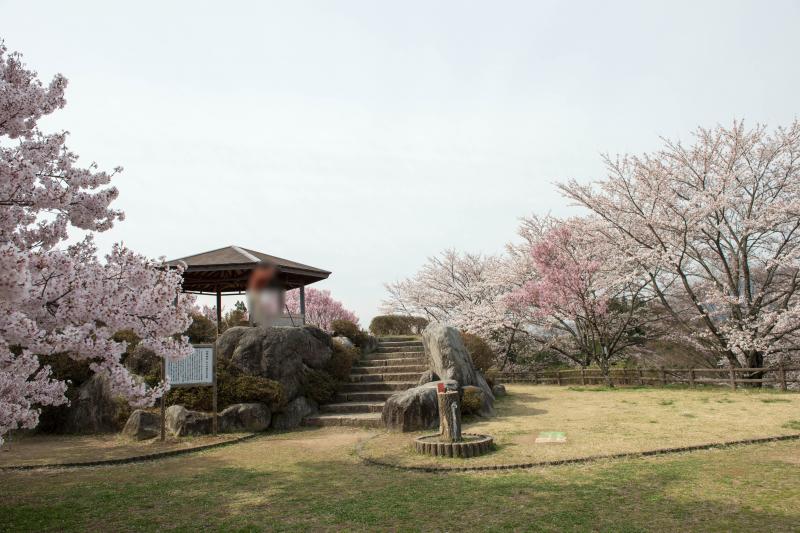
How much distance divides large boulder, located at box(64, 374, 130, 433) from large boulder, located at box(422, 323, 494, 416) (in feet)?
21.2

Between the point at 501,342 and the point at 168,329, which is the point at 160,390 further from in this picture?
the point at 501,342

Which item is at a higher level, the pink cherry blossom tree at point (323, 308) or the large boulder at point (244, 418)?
the pink cherry blossom tree at point (323, 308)

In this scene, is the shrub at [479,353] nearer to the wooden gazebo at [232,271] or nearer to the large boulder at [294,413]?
the wooden gazebo at [232,271]

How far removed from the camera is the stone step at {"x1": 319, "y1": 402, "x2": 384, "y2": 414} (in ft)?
37.2

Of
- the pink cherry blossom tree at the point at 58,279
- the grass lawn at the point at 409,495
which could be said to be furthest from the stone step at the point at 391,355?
the pink cherry blossom tree at the point at 58,279

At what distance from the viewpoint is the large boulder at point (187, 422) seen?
9536 mm

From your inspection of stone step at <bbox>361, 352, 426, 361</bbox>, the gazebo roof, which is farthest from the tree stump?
the gazebo roof

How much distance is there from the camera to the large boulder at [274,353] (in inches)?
445

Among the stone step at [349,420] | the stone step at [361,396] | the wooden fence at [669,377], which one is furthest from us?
the wooden fence at [669,377]

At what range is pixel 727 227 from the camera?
1602 centimetres

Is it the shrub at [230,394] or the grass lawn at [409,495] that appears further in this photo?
the shrub at [230,394]

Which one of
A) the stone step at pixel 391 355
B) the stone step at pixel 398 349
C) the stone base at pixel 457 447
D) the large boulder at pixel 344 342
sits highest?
the large boulder at pixel 344 342

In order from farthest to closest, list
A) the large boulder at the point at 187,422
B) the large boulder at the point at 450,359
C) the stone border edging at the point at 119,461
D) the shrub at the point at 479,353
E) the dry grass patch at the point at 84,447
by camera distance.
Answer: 1. the shrub at the point at 479,353
2. the large boulder at the point at 450,359
3. the large boulder at the point at 187,422
4. the dry grass patch at the point at 84,447
5. the stone border edging at the point at 119,461

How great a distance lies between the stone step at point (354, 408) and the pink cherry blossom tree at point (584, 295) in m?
8.80
